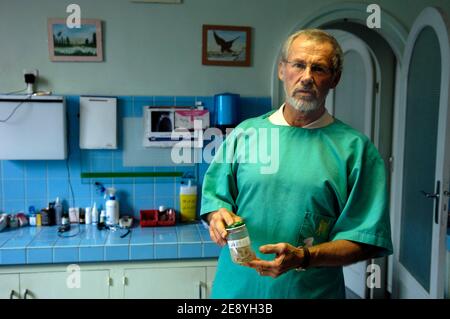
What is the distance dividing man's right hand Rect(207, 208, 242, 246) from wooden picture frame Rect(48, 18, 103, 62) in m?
1.56

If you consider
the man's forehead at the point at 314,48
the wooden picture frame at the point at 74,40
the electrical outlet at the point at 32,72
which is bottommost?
the man's forehead at the point at 314,48

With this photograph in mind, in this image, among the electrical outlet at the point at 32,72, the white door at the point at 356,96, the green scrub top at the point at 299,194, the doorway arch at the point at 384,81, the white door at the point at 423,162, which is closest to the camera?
the green scrub top at the point at 299,194

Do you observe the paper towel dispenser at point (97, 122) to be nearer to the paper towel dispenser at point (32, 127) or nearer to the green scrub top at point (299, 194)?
the paper towel dispenser at point (32, 127)

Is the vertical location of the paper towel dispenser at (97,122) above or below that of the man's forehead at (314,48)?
below

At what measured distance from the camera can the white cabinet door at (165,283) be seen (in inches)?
77.6

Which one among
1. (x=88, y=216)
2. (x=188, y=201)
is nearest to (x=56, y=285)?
(x=88, y=216)

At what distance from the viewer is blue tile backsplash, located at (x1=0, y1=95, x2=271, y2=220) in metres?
2.22

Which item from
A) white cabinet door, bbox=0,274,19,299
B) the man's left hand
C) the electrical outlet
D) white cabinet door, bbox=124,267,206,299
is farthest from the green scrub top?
the electrical outlet

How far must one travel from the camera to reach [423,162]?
206 centimetres

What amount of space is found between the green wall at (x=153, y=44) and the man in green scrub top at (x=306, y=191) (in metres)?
1.27

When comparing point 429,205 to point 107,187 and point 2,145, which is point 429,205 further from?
point 2,145

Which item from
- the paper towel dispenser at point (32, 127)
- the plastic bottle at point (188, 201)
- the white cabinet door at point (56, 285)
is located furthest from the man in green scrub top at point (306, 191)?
the paper towel dispenser at point (32, 127)
